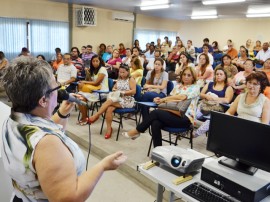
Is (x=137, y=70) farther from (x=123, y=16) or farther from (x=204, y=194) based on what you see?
(x=123, y=16)

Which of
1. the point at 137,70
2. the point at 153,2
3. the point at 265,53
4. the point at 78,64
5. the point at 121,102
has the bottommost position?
the point at 121,102

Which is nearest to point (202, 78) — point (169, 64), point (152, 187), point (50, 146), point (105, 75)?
point (105, 75)

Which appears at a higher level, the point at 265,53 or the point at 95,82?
the point at 265,53

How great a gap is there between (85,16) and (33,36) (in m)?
1.70

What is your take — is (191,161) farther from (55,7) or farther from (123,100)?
(55,7)

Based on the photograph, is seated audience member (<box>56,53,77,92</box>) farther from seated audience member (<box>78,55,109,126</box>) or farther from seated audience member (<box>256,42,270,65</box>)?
seated audience member (<box>256,42,270,65</box>)

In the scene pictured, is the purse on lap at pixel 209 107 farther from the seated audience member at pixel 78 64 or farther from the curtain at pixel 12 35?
the curtain at pixel 12 35

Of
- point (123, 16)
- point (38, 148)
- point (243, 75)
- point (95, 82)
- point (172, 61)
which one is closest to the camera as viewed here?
point (38, 148)

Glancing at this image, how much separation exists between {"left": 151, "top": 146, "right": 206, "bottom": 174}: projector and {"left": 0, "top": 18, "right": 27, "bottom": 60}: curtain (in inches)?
265

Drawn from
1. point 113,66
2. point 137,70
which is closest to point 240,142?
point 137,70

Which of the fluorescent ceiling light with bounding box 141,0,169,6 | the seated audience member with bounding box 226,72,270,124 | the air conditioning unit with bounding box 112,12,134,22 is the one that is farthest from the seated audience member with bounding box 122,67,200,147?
the air conditioning unit with bounding box 112,12,134,22

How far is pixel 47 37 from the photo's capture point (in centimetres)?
794

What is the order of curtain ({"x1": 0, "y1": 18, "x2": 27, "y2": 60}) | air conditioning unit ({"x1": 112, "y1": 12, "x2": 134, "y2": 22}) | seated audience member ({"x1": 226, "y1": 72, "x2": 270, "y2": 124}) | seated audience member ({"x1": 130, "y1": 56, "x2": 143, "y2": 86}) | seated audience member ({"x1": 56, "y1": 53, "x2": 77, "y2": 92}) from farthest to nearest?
air conditioning unit ({"x1": 112, "y1": 12, "x2": 134, "y2": 22}), curtain ({"x1": 0, "y1": 18, "x2": 27, "y2": 60}), seated audience member ({"x1": 56, "y1": 53, "x2": 77, "y2": 92}), seated audience member ({"x1": 130, "y1": 56, "x2": 143, "y2": 86}), seated audience member ({"x1": 226, "y1": 72, "x2": 270, "y2": 124})

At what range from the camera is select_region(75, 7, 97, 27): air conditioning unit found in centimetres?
826
